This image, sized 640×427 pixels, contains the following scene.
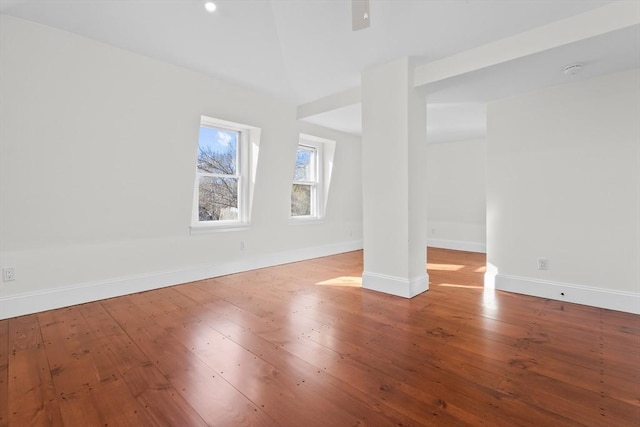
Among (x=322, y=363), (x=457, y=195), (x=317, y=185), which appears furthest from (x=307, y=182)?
(x=322, y=363)

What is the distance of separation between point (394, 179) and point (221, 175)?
236cm

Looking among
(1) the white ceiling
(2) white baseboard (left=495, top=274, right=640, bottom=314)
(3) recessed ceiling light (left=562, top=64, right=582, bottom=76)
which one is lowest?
(2) white baseboard (left=495, top=274, right=640, bottom=314)

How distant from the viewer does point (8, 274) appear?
8.50ft

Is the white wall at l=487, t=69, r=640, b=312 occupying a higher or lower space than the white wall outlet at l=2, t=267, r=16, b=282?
higher

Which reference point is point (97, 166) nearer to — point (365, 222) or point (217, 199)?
point (217, 199)

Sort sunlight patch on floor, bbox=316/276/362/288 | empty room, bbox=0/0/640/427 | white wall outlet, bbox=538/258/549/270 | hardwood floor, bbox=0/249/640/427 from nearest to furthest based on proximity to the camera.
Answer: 1. hardwood floor, bbox=0/249/640/427
2. empty room, bbox=0/0/640/427
3. white wall outlet, bbox=538/258/549/270
4. sunlight patch on floor, bbox=316/276/362/288

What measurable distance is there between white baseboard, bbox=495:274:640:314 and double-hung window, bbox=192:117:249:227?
347cm

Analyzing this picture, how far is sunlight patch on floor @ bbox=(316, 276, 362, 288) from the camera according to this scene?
364 cm

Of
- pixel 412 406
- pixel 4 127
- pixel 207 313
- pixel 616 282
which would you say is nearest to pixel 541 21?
pixel 616 282

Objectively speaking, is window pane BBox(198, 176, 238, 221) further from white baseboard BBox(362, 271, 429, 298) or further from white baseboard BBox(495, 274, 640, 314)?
white baseboard BBox(495, 274, 640, 314)

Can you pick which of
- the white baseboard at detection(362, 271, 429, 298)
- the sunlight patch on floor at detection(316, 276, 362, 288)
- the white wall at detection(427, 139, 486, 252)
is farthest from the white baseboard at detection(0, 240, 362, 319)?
the white wall at detection(427, 139, 486, 252)

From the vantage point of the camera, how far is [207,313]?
8.97ft

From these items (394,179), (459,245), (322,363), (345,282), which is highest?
(394,179)

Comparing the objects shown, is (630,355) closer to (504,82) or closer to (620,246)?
(620,246)
